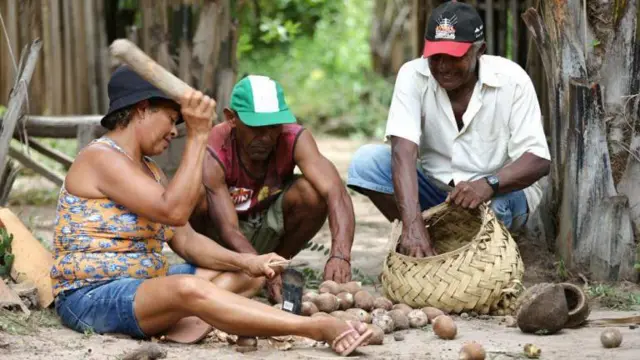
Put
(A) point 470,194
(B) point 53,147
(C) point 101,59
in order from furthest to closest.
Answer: (B) point 53,147 < (C) point 101,59 < (A) point 470,194

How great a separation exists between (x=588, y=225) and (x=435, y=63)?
1.12 meters

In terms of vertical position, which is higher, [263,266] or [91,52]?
[91,52]

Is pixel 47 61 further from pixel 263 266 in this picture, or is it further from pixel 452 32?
pixel 263 266

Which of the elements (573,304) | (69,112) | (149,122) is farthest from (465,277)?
(69,112)

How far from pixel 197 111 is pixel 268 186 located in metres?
1.44

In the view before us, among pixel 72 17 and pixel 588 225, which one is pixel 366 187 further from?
pixel 72 17

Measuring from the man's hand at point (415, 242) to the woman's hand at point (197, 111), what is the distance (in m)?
1.27

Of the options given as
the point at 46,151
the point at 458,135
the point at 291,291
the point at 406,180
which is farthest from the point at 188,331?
the point at 46,151

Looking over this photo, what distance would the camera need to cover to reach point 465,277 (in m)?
4.86

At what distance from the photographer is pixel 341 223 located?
211 inches

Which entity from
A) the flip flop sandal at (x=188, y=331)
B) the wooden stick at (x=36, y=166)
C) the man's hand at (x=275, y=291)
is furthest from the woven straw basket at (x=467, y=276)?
the wooden stick at (x=36, y=166)

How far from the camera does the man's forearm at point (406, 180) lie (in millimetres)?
5238

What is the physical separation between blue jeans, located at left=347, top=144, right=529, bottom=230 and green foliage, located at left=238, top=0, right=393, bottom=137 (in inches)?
261

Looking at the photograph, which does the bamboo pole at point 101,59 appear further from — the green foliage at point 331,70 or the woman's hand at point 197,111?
the woman's hand at point 197,111
